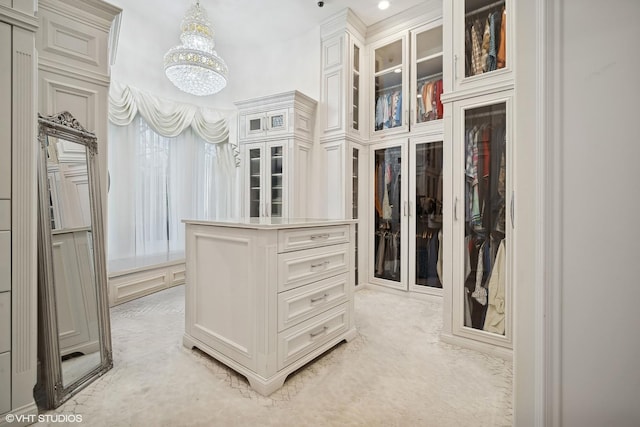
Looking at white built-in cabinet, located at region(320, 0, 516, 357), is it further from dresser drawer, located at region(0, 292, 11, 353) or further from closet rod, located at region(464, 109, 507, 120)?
dresser drawer, located at region(0, 292, 11, 353)

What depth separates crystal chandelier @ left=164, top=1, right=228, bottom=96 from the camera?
251 centimetres

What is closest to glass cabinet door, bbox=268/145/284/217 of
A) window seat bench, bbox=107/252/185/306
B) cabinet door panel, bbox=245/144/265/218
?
cabinet door panel, bbox=245/144/265/218

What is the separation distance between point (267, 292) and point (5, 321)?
3.68 ft

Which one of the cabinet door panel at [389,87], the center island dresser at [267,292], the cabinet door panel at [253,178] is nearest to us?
the center island dresser at [267,292]

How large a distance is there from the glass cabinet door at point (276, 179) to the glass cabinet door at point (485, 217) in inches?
82.8

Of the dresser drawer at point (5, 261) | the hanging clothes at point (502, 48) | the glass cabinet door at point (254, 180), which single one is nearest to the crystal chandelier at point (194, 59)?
the glass cabinet door at point (254, 180)

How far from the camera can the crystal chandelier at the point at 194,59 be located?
2.51m

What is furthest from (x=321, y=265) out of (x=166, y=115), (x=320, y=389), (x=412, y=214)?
(x=166, y=115)

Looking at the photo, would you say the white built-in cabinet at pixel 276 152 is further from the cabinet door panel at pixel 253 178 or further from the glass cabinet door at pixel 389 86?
the glass cabinet door at pixel 389 86

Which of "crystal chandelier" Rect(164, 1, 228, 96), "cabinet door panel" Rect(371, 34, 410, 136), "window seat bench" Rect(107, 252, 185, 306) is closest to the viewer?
"crystal chandelier" Rect(164, 1, 228, 96)

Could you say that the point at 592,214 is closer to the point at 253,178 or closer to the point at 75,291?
the point at 75,291

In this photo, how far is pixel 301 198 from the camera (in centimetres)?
352

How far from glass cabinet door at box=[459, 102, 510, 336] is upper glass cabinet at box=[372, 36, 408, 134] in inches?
51.7

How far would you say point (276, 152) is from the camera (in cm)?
353
